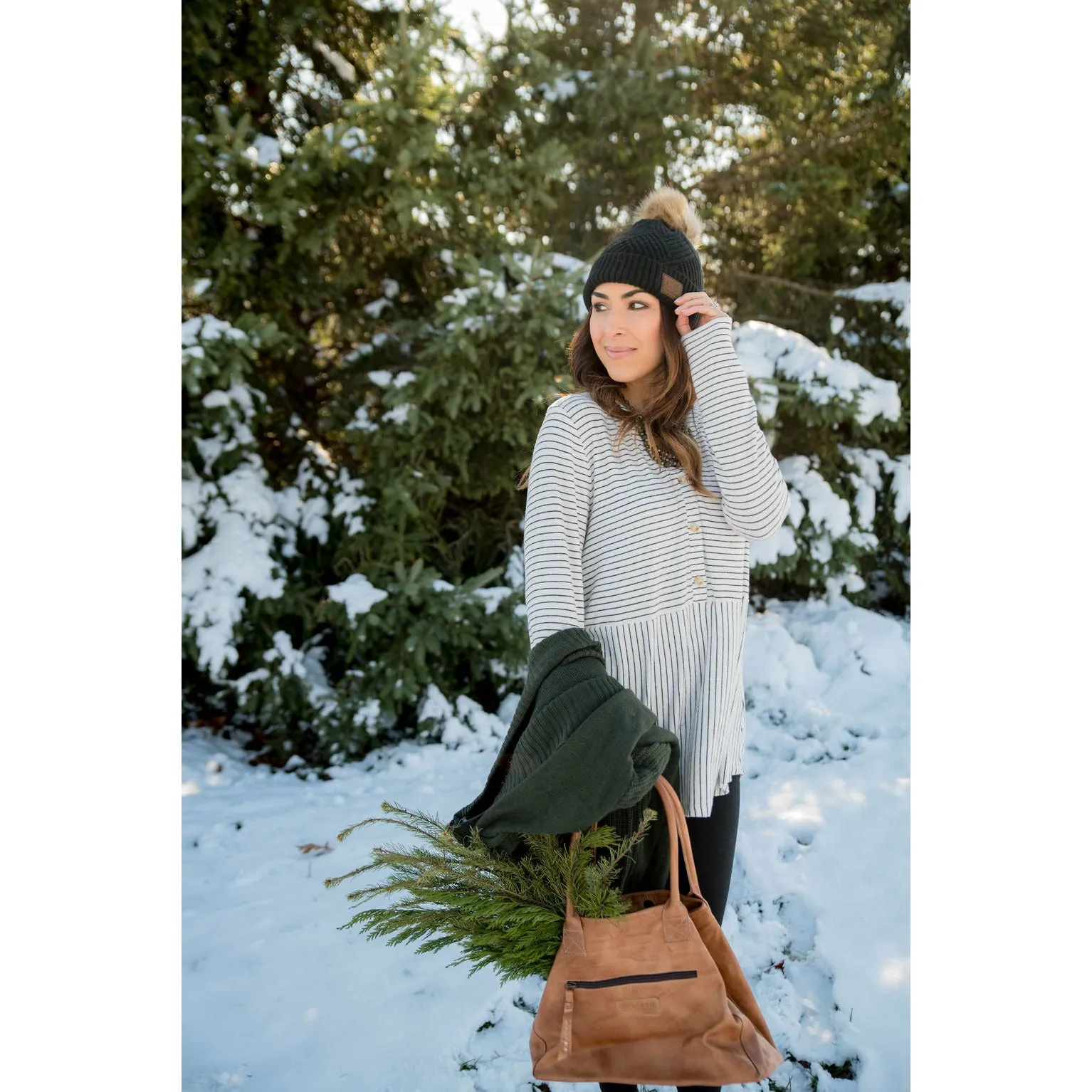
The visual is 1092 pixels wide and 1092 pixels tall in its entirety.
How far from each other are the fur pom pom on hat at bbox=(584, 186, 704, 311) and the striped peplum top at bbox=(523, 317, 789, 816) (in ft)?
0.34

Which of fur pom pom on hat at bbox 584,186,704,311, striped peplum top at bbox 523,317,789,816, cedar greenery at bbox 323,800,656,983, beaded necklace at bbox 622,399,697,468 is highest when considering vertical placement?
fur pom pom on hat at bbox 584,186,704,311

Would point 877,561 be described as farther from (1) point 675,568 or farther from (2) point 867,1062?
(1) point 675,568

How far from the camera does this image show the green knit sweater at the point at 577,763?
109cm

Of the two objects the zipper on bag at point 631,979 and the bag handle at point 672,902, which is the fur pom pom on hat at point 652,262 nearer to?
the bag handle at point 672,902

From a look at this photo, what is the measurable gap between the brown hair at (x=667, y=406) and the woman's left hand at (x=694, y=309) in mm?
20

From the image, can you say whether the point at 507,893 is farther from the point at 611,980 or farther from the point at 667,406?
the point at 667,406

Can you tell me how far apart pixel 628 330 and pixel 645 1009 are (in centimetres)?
107

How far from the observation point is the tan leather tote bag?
1133 mm

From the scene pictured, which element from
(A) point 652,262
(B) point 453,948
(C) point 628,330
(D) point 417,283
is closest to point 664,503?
(C) point 628,330

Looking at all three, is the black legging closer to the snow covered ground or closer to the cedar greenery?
the cedar greenery

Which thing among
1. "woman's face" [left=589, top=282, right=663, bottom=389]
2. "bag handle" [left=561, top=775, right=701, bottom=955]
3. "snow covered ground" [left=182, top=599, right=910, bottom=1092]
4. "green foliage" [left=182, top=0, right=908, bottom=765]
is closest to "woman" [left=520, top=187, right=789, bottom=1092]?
"woman's face" [left=589, top=282, right=663, bottom=389]

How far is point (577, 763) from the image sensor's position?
3.60 feet

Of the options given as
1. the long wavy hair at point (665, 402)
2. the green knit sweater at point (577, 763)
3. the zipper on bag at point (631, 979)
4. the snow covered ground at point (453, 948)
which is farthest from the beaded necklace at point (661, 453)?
the snow covered ground at point (453, 948)
